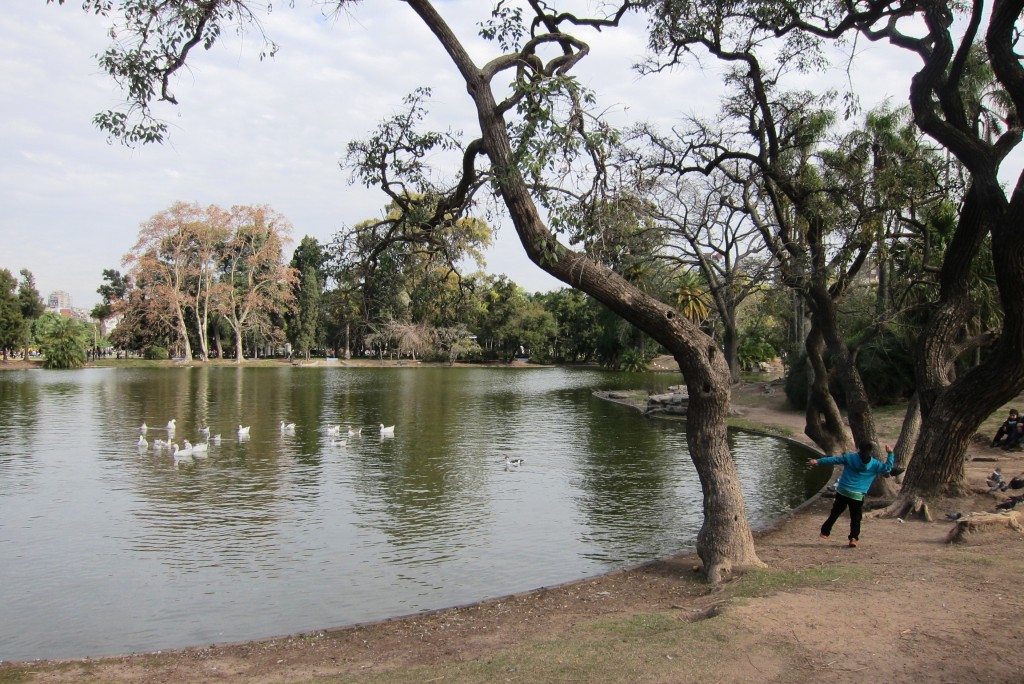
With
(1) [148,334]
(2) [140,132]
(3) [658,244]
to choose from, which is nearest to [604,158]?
(2) [140,132]

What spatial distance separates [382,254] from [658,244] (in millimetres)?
8713

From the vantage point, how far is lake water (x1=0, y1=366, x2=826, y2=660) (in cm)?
945

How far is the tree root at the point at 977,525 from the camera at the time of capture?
30.6 ft

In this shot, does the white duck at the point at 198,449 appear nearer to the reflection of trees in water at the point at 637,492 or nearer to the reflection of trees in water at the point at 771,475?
the reflection of trees in water at the point at 637,492

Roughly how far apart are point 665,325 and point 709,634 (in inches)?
142

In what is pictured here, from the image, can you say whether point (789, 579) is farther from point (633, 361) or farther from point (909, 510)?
point (633, 361)

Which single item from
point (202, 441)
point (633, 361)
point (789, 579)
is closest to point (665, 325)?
point (789, 579)

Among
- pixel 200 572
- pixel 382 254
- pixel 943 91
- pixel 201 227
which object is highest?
pixel 201 227

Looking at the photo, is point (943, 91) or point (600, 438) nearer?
point (943, 91)

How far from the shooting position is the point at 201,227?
6531 cm

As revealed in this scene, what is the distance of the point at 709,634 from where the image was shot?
6.39 meters

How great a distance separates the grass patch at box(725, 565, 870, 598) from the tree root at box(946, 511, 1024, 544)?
197 cm

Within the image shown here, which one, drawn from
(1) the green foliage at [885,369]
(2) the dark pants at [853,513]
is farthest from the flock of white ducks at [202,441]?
(1) the green foliage at [885,369]

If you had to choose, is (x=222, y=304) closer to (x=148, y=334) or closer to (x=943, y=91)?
(x=148, y=334)
